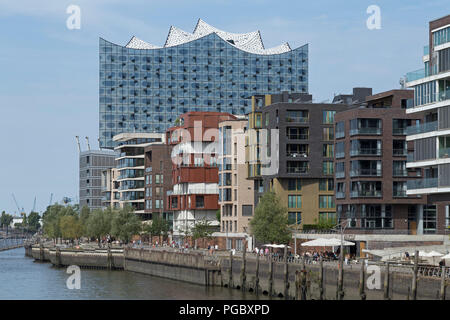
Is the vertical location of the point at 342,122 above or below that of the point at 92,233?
above

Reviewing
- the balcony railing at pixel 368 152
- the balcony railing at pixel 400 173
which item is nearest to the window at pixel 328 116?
the balcony railing at pixel 368 152

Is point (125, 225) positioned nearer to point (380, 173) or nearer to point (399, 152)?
point (380, 173)

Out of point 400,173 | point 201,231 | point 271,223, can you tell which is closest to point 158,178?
point 201,231

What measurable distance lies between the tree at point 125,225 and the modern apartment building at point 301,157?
46581 millimetres

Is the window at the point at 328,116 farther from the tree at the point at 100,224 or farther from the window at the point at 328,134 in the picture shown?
the tree at the point at 100,224

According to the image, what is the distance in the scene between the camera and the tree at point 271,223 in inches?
4707

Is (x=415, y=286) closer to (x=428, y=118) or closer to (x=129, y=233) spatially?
(x=428, y=118)

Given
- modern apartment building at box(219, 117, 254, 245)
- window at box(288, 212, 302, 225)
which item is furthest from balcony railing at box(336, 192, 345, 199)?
modern apartment building at box(219, 117, 254, 245)

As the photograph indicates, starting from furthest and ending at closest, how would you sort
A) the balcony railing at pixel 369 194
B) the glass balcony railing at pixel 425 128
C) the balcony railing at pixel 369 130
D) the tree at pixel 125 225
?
the tree at pixel 125 225 → the balcony railing at pixel 369 130 → the balcony railing at pixel 369 194 → the glass balcony railing at pixel 425 128

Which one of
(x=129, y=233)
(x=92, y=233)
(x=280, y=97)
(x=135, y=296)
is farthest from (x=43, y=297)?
(x=92, y=233)

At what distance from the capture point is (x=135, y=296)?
93812mm

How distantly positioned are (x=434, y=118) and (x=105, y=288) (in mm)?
41431

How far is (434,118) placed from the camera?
91.8 m

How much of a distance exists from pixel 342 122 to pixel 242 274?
36178 millimetres
